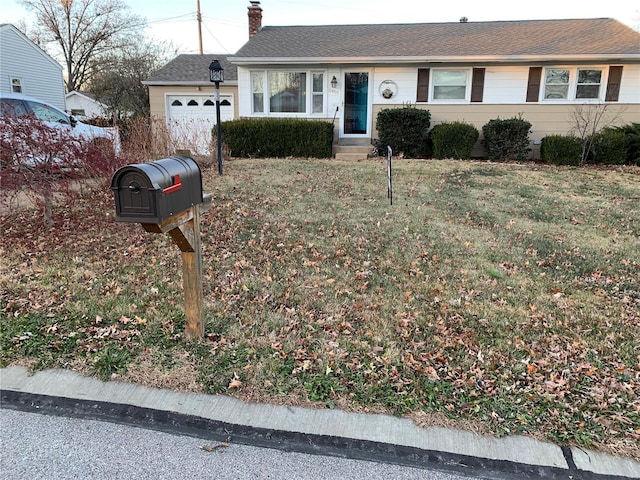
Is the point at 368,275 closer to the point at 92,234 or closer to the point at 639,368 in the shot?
the point at 639,368

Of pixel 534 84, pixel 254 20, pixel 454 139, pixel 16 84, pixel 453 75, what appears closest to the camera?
pixel 454 139

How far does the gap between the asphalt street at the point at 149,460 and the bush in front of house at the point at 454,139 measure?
1127 centimetres

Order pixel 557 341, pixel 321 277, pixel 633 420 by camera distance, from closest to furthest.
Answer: pixel 633 420 → pixel 557 341 → pixel 321 277

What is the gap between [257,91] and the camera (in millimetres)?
14375

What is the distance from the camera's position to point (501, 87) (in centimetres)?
1322

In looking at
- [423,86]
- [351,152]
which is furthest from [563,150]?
[351,152]

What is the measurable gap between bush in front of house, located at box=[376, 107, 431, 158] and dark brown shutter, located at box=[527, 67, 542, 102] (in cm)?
302

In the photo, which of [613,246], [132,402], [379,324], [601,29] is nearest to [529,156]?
[601,29]

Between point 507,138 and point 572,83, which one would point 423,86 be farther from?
point 572,83

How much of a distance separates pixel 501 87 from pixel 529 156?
2156 millimetres

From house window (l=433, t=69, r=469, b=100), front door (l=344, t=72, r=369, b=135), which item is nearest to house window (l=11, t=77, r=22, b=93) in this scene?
front door (l=344, t=72, r=369, b=135)

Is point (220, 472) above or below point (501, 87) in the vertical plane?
below

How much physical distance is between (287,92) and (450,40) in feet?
17.3

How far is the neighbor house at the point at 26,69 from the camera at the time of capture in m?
21.4
